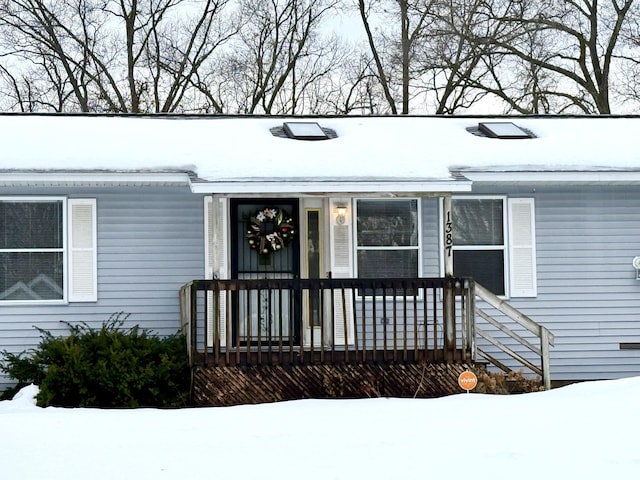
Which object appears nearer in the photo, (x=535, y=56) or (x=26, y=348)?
(x=26, y=348)

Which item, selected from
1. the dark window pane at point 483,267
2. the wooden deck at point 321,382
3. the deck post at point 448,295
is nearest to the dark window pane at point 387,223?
the dark window pane at point 483,267

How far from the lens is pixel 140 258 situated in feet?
37.4

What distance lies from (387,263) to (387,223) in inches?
18.4

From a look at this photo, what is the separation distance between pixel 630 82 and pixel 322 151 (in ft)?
57.2

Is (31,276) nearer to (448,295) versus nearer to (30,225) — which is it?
(30,225)

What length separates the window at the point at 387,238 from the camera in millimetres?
11672

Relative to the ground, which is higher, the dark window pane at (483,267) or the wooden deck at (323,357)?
the dark window pane at (483,267)

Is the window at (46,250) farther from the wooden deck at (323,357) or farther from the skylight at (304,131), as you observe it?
the skylight at (304,131)

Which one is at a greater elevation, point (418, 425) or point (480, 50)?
point (480, 50)

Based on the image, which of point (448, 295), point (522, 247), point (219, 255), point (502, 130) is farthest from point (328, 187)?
point (502, 130)

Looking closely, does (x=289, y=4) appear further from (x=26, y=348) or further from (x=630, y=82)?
(x=26, y=348)

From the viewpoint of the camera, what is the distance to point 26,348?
36.6 feet

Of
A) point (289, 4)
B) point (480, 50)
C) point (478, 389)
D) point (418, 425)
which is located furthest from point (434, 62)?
point (418, 425)

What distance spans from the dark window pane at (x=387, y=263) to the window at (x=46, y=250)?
10.2 ft
